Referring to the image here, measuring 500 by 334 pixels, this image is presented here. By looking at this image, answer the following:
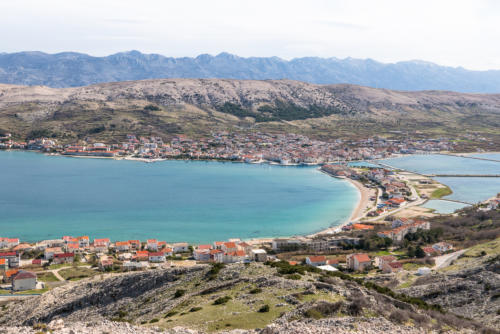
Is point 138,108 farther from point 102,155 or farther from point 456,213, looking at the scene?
point 456,213

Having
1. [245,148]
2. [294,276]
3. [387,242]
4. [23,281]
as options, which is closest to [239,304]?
[294,276]

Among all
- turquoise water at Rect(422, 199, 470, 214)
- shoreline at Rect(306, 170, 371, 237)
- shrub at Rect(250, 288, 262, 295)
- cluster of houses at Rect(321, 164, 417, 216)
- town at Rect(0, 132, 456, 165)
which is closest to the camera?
shrub at Rect(250, 288, 262, 295)

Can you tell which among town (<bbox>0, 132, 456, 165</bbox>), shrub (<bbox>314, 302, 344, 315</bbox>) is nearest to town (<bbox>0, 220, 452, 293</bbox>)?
shrub (<bbox>314, 302, 344, 315</bbox>)

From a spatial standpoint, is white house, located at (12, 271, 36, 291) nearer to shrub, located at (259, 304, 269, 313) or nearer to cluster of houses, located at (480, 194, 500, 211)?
shrub, located at (259, 304, 269, 313)

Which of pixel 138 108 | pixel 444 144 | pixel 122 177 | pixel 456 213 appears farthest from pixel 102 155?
pixel 444 144

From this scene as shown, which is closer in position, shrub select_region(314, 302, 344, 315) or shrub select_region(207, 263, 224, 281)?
shrub select_region(314, 302, 344, 315)

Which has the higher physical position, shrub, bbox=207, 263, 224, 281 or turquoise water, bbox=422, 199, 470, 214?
shrub, bbox=207, 263, 224, 281

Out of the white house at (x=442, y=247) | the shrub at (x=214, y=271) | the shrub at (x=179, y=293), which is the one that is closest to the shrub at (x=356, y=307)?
the shrub at (x=214, y=271)
